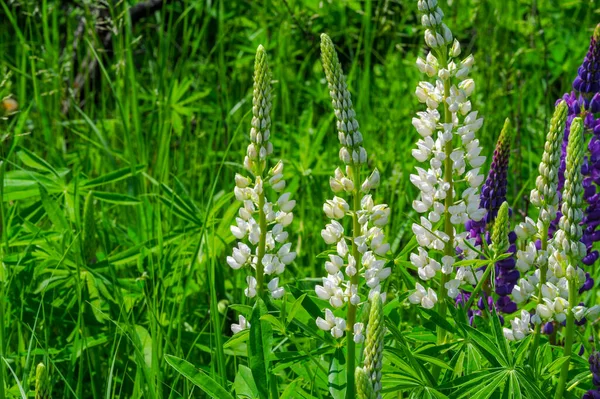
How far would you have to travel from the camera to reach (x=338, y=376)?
155 cm

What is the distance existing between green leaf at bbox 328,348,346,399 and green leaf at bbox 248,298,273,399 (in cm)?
12

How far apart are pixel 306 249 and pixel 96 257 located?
0.69m

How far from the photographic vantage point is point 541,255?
156 cm

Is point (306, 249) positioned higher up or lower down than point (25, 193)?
lower down

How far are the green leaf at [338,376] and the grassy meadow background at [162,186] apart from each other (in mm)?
153

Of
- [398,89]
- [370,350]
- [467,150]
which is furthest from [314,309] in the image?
[398,89]

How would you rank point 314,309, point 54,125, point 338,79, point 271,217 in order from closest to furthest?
point 338,79
point 271,217
point 314,309
point 54,125

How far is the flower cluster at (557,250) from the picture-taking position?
139cm

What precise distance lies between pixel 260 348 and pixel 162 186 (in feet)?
3.64

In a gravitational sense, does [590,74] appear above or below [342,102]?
below

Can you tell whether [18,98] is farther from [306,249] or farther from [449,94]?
[449,94]

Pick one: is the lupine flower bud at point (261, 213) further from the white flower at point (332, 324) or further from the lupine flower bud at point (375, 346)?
the lupine flower bud at point (375, 346)

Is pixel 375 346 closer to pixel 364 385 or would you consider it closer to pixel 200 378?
pixel 364 385

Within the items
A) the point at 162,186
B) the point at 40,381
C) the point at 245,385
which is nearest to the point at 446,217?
the point at 245,385
